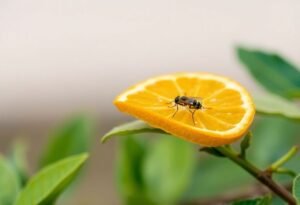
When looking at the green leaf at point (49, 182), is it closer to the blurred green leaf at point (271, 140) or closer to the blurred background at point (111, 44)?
the blurred green leaf at point (271, 140)

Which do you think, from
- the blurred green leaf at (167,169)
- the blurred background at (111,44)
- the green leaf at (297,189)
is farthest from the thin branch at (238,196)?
the blurred background at (111,44)

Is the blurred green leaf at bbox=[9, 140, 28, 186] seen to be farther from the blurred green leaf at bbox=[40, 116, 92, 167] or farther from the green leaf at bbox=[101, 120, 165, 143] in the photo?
the green leaf at bbox=[101, 120, 165, 143]

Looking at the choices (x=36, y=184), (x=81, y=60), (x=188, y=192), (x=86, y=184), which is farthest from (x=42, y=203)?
(x=81, y=60)

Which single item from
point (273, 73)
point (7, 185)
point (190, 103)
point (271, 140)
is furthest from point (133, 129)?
point (271, 140)

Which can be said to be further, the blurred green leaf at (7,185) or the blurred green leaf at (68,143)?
the blurred green leaf at (68,143)

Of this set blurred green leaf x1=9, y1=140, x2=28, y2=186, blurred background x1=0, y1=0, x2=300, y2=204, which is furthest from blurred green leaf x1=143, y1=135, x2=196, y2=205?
blurred background x1=0, y1=0, x2=300, y2=204

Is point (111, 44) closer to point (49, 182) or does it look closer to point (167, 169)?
point (167, 169)
